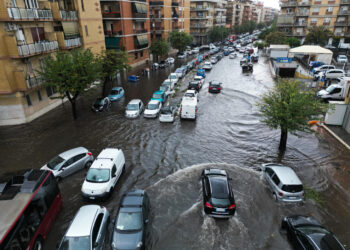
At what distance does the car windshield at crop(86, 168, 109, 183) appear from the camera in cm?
1279

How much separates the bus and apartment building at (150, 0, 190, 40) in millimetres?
57482

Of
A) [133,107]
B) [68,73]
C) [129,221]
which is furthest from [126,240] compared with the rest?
[133,107]

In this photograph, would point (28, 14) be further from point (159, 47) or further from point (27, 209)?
point (159, 47)

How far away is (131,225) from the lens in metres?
9.73

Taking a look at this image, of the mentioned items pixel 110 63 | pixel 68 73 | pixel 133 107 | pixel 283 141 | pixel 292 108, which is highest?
pixel 68 73

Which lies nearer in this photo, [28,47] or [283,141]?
[283,141]

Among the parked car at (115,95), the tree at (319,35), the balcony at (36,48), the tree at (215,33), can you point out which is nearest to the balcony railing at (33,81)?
the balcony at (36,48)

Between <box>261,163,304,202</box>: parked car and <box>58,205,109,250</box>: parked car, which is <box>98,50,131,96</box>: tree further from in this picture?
<box>261,163,304,202</box>: parked car

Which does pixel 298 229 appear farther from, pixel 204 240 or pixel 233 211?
pixel 204 240

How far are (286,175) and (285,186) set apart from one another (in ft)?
2.80

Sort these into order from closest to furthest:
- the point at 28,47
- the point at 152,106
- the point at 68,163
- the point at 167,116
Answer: the point at 68,163, the point at 28,47, the point at 167,116, the point at 152,106

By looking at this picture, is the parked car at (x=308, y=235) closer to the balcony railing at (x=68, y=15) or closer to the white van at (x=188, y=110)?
the white van at (x=188, y=110)

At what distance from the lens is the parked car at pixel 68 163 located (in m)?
14.0

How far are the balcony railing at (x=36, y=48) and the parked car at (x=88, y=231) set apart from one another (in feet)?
56.5
